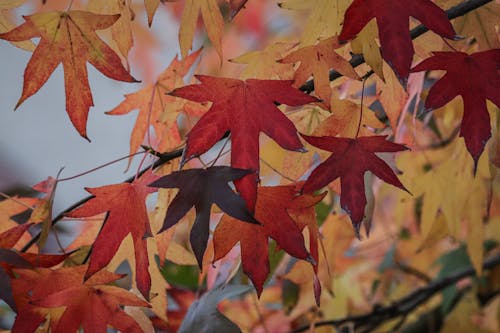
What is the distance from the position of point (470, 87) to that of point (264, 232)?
Answer: 24cm

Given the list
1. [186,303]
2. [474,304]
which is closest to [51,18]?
[186,303]

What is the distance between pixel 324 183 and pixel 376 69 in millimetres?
124

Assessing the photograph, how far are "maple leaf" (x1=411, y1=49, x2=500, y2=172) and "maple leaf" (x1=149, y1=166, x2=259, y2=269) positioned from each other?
0.66 ft

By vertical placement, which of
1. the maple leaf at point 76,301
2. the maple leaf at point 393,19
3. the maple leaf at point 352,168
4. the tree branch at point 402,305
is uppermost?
the maple leaf at point 393,19

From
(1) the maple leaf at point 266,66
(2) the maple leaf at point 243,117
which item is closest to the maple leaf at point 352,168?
(2) the maple leaf at point 243,117

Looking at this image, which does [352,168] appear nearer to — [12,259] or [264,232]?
[264,232]

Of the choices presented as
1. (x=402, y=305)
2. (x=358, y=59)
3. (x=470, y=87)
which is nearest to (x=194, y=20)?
(x=358, y=59)

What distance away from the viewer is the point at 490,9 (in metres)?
0.75

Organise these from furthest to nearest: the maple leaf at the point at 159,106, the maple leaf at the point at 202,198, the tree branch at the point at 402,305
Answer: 1. the tree branch at the point at 402,305
2. the maple leaf at the point at 159,106
3. the maple leaf at the point at 202,198

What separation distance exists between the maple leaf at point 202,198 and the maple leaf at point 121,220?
0.06 meters

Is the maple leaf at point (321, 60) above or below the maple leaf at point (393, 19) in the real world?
below

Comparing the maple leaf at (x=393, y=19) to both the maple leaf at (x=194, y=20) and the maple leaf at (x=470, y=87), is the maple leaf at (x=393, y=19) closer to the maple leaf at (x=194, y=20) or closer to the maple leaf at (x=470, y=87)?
the maple leaf at (x=470, y=87)

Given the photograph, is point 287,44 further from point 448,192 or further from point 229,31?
point 229,31

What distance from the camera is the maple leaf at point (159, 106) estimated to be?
2.74ft
